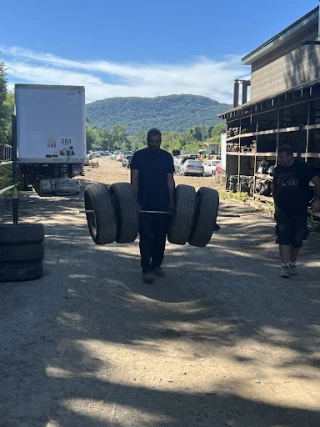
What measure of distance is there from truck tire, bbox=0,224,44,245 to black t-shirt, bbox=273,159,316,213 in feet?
10.9

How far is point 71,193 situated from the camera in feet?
57.5

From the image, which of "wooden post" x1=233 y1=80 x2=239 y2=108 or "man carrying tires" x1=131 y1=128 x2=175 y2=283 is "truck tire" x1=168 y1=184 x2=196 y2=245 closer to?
"man carrying tires" x1=131 y1=128 x2=175 y2=283

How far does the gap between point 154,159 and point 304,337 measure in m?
3.04

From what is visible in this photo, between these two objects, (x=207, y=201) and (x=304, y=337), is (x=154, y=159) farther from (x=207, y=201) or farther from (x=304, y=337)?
(x=304, y=337)

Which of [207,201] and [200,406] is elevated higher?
[207,201]

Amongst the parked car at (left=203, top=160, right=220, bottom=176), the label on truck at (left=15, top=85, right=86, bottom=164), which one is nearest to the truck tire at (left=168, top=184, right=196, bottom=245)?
the label on truck at (left=15, top=85, right=86, bottom=164)

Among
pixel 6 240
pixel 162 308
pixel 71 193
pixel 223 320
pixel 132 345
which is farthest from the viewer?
pixel 71 193

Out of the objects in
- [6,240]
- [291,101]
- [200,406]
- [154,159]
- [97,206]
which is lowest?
[200,406]

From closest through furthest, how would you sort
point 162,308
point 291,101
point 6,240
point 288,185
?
point 162,308, point 6,240, point 288,185, point 291,101

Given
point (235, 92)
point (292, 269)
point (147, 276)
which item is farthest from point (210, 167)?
point (147, 276)

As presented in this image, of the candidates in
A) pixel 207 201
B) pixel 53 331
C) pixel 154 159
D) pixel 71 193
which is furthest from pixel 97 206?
pixel 71 193

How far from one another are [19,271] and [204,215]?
2510mm

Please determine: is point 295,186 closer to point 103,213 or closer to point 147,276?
point 147,276

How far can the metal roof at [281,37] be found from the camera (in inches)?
706
